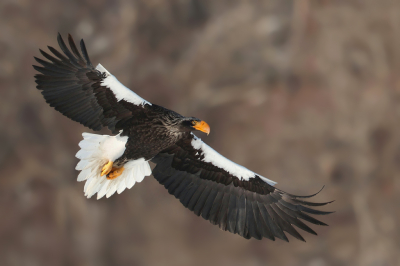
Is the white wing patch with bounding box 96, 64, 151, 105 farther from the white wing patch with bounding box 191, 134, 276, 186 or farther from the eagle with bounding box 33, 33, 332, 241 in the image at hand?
the white wing patch with bounding box 191, 134, 276, 186

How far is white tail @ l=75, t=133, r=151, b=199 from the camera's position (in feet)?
13.0

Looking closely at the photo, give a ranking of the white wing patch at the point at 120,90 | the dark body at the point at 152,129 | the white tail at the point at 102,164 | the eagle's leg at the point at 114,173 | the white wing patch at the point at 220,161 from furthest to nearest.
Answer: the eagle's leg at the point at 114,173
the white wing patch at the point at 220,161
the white tail at the point at 102,164
the dark body at the point at 152,129
the white wing patch at the point at 120,90

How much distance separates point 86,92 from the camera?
3.79m

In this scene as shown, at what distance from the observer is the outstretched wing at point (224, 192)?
395 centimetres

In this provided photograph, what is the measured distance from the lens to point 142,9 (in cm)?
752

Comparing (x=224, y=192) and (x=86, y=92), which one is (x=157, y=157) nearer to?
(x=224, y=192)

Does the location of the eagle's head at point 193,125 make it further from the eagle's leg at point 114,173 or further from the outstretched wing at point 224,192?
the eagle's leg at point 114,173

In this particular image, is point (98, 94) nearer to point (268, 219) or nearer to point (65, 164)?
point (268, 219)

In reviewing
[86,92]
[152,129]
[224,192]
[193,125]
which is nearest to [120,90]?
[86,92]

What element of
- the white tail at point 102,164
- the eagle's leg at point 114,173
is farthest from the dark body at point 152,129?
the eagle's leg at point 114,173

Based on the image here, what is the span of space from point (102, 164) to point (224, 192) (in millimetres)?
1303

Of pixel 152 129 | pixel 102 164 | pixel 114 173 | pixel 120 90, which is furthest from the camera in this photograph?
pixel 114 173

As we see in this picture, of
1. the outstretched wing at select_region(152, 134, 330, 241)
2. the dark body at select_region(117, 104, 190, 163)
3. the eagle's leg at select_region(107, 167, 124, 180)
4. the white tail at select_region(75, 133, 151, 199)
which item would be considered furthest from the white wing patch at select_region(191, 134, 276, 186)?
the eagle's leg at select_region(107, 167, 124, 180)

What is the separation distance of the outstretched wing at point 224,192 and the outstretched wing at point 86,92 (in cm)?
69
